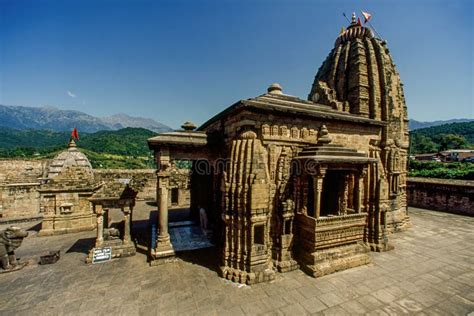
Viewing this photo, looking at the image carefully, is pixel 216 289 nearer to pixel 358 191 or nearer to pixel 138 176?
pixel 358 191

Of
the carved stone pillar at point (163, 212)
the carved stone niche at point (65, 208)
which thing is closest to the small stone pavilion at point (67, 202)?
the carved stone niche at point (65, 208)

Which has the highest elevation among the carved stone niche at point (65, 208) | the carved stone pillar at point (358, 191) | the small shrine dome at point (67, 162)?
the small shrine dome at point (67, 162)

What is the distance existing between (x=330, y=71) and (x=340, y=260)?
41.5ft

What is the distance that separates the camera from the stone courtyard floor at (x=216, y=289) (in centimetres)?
604

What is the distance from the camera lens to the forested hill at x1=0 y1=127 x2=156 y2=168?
56312mm

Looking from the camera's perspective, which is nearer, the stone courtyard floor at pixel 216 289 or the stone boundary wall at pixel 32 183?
the stone courtyard floor at pixel 216 289

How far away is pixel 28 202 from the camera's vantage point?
58.6ft

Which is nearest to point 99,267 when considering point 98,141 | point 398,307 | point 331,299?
point 331,299

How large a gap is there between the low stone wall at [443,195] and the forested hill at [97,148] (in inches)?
2208

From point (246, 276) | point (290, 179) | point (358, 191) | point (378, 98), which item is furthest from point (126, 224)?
point (378, 98)

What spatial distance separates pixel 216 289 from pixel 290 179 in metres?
4.98

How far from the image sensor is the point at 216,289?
6.90 m

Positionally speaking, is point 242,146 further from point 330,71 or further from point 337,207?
point 330,71

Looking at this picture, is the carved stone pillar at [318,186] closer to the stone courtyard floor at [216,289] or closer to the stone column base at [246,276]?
the stone courtyard floor at [216,289]
